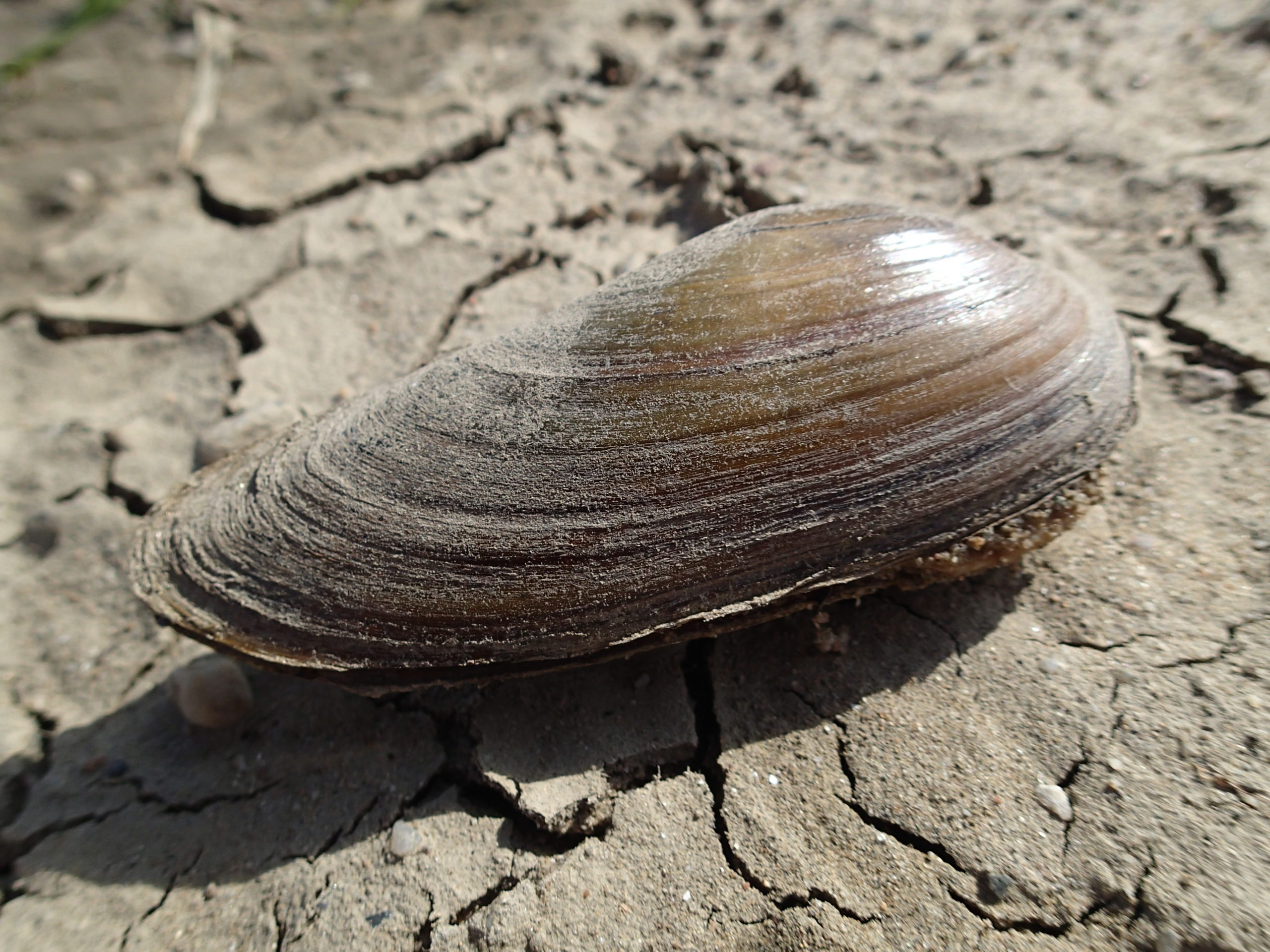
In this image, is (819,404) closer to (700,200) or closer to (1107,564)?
(1107,564)

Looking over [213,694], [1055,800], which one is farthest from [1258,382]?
[213,694]

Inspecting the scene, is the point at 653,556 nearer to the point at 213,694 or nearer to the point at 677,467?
→ the point at 677,467

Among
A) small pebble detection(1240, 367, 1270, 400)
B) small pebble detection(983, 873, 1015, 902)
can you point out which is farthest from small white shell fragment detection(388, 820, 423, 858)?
small pebble detection(1240, 367, 1270, 400)

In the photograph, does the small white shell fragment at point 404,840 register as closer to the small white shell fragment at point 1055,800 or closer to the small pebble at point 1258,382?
the small white shell fragment at point 1055,800

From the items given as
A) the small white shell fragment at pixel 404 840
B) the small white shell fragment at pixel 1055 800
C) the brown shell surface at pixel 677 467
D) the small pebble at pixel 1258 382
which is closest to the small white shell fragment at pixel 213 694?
the brown shell surface at pixel 677 467

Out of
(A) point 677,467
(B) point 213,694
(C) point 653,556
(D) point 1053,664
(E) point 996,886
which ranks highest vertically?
(A) point 677,467

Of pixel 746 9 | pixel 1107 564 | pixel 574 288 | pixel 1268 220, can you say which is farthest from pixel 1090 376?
pixel 746 9
